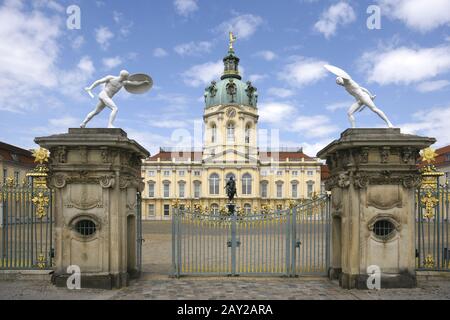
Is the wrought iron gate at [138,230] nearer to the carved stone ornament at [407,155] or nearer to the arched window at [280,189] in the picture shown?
the carved stone ornament at [407,155]

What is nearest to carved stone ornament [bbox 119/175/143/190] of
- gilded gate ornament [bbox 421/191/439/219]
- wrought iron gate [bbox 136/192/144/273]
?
wrought iron gate [bbox 136/192/144/273]

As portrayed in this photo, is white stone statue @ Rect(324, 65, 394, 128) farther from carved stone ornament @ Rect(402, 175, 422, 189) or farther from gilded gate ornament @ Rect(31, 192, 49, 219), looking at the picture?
gilded gate ornament @ Rect(31, 192, 49, 219)

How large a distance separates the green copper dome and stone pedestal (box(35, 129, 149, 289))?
54.9 metres

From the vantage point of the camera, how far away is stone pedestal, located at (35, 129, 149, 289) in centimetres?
929

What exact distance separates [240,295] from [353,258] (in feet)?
9.28

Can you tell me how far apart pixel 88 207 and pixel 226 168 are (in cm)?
5328

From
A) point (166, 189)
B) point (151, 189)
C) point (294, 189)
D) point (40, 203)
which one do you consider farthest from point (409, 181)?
point (151, 189)

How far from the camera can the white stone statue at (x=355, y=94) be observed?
382 inches

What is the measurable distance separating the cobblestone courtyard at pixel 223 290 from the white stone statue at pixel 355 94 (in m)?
4.00

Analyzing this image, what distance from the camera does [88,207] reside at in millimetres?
9367

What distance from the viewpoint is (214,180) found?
62750mm

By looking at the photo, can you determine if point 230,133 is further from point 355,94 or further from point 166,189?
point 355,94

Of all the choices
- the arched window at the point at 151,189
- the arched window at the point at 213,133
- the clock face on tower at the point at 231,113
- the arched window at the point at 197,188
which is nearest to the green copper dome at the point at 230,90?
the clock face on tower at the point at 231,113
